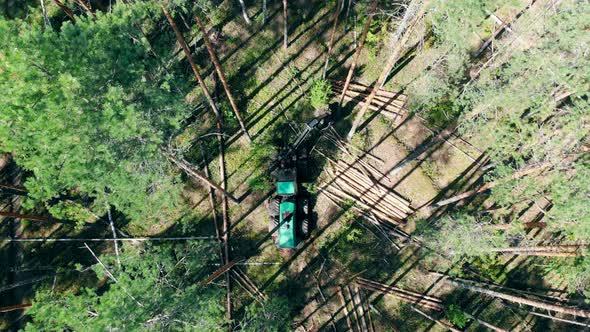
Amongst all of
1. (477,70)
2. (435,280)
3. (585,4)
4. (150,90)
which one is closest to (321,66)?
(477,70)

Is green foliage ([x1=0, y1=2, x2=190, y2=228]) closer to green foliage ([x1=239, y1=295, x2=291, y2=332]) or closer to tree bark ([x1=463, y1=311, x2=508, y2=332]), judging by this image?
green foliage ([x1=239, y1=295, x2=291, y2=332])

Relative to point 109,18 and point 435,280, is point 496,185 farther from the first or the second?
point 109,18

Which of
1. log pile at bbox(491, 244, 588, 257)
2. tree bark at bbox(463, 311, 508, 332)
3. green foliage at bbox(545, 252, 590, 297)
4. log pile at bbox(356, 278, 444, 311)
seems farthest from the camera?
log pile at bbox(356, 278, 444, 311)

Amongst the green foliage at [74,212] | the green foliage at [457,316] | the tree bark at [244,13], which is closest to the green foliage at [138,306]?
the green foliage at [74,212]

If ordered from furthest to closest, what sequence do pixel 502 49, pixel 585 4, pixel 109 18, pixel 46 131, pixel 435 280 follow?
pixel 435 280 → pixel 502 49 → pixel 585 4 → pixel 109 18 → pixel 46 131

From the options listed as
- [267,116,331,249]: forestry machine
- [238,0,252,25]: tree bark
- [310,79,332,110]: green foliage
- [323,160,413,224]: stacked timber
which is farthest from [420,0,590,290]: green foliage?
[238,0,252,25]: tree bark

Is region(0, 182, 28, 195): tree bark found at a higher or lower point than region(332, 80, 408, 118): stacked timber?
lower

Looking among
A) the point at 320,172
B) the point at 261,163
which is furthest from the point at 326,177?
the point at 261,163
